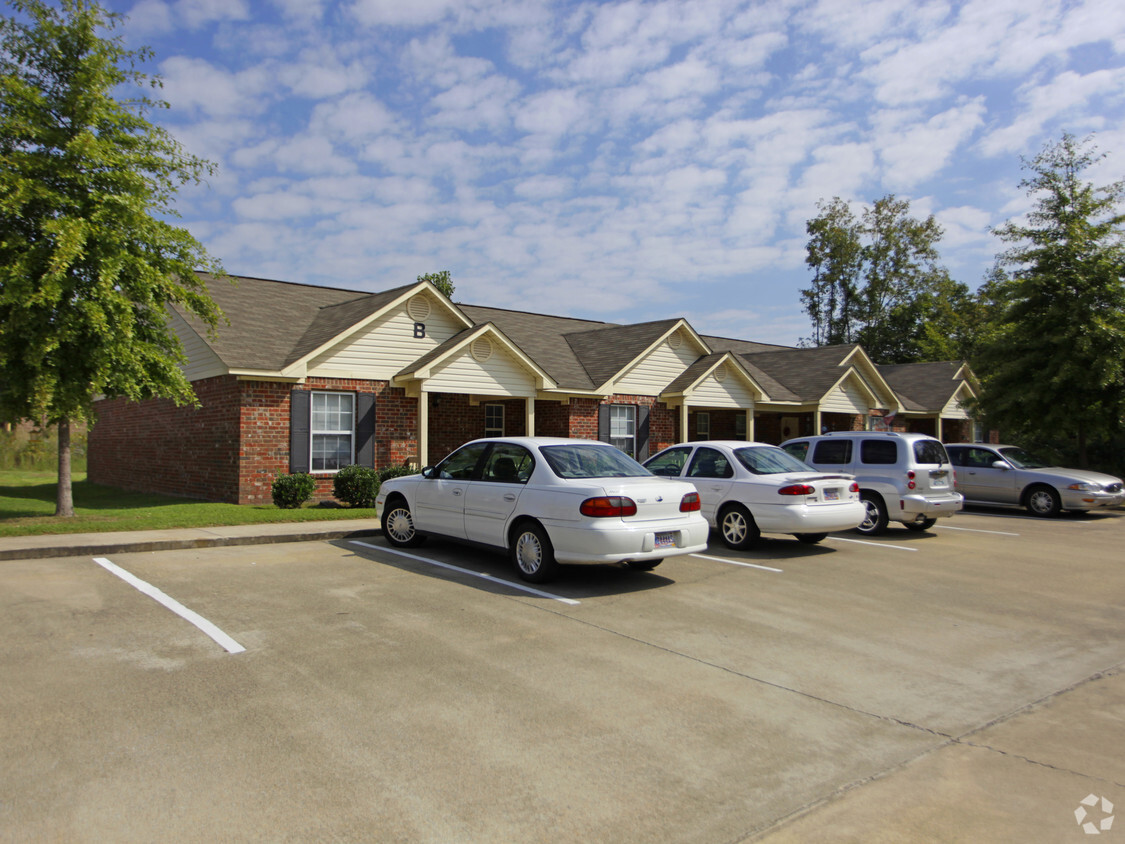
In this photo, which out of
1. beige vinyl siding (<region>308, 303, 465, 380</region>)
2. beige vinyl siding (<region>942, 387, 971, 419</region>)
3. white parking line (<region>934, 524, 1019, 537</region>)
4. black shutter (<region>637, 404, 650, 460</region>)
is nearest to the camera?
white parking line (<region>934, 524, 1019, 537</region>)

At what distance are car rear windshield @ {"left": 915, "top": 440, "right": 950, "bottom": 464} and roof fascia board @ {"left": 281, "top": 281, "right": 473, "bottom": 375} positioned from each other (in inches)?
410

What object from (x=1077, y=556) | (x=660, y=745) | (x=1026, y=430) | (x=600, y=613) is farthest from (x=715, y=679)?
Answer: (x=1026, y=430)

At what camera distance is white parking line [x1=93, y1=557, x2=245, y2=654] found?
589 cm

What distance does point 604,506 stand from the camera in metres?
7.73

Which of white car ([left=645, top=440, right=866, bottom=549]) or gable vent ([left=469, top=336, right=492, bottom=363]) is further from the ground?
gable vent ([left=469, top=336, right=492, bottom=363])

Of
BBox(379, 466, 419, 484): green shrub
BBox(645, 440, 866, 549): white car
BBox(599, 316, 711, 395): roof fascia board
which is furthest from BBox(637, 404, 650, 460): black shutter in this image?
BBox(645, 440, 866, 549): white car

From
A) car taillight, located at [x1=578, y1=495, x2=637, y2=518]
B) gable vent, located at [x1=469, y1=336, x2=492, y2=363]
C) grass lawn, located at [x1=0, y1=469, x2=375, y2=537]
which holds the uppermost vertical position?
gable vent, located at [x1=469, y1=336, x2=492, y2=363]

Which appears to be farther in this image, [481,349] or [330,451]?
[481,349]

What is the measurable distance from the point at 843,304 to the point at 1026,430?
3263cm

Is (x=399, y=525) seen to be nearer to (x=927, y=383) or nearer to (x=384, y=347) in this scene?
(x=384, y=347)

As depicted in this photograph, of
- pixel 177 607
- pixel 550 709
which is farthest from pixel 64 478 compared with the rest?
pixel 550 709

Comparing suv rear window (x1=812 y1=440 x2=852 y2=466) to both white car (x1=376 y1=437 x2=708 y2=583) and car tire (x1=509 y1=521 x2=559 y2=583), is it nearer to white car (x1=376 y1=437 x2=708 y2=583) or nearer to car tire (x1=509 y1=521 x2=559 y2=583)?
white car (x1=376 y1=437 x2=708 y2=583)

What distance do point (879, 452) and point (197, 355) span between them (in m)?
14.4

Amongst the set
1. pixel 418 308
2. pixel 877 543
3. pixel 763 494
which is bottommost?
pixel 877 543
